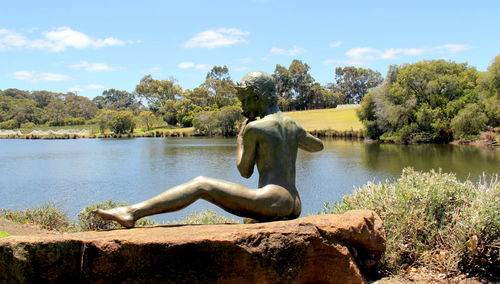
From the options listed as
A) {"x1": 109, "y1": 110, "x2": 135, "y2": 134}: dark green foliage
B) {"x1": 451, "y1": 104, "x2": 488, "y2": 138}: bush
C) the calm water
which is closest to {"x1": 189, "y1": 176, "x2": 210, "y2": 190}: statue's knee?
the calm water

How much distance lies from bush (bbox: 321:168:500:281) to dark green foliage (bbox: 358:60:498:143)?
1801 inches

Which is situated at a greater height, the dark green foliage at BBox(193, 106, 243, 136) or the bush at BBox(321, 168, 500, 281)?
the dark green foliage at BBox(193, 106, 243, 136)

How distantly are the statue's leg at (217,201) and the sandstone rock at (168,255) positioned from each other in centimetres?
24

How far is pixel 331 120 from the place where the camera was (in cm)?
8138

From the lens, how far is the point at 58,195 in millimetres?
21312

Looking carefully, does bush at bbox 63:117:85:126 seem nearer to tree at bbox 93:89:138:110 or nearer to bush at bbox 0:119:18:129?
bush at bbox 0:119:18:129

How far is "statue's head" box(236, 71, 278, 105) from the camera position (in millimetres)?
5496

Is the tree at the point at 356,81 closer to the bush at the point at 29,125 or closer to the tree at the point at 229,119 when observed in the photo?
the tree at the point at 229,119

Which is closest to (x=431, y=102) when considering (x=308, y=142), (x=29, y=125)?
(x=308, y=142)

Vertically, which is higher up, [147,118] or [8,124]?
[147,118]

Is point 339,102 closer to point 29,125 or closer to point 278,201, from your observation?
point 29,125

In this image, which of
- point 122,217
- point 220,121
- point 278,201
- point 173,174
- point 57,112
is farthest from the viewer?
point 57,112

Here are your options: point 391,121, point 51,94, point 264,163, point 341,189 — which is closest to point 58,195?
point 341,189

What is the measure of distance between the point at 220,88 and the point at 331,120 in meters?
32.4
